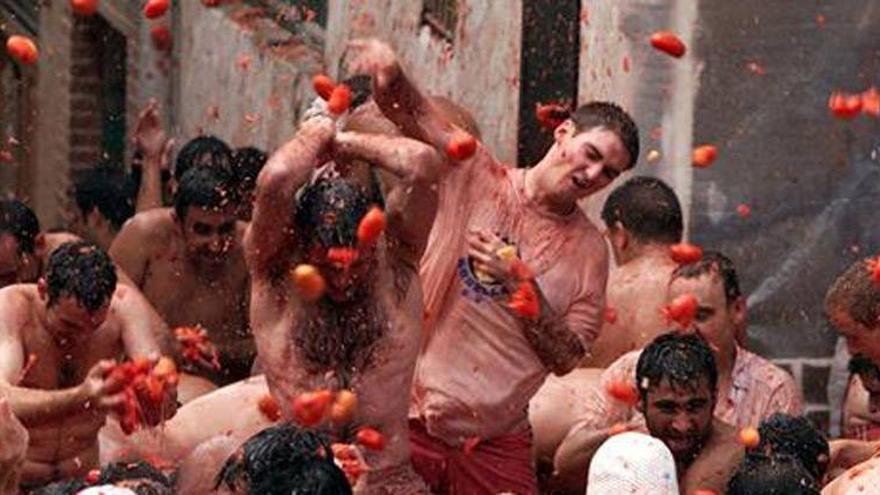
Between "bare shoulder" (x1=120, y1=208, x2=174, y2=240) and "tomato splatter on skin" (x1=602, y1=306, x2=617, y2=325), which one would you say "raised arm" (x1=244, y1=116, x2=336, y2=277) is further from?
"bare shoulder" (x1=120, y1=208, x2=174, y2=240)

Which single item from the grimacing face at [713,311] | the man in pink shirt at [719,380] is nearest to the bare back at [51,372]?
the man in pink shirt at [719,380]

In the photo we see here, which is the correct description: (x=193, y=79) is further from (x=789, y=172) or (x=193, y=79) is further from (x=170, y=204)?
(x=789, y=172)

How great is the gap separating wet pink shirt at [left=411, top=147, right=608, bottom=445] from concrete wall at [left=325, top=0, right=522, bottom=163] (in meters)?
3.65

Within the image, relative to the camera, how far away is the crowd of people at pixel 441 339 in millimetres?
12758

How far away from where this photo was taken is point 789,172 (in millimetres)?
16344

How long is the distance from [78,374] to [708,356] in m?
2.57

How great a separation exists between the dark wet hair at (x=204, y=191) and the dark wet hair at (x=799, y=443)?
3.43 m

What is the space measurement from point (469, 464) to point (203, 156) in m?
3.17

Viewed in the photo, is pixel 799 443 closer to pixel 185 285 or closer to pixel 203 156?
pixel 185 285

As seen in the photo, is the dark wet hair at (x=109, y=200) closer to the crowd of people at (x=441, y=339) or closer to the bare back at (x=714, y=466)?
the crowd of people at (x=441, y=339)

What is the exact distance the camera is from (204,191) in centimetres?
1581

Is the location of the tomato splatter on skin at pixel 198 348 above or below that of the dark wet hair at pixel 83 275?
below

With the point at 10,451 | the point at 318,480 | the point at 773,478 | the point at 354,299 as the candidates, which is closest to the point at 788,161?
the point at 354,299

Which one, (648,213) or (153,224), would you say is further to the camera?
(153,224)
